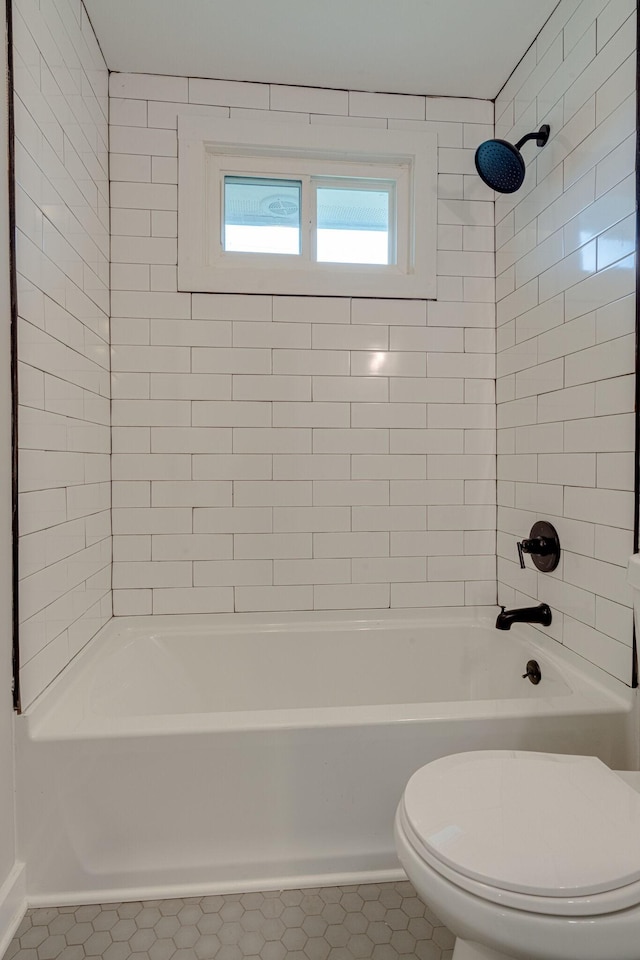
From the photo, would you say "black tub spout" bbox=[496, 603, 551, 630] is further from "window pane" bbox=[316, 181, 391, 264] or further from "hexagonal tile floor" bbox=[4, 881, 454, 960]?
"window pane" bbox=[316, 181, 391, 264]

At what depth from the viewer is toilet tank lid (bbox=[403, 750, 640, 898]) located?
0.79 metres

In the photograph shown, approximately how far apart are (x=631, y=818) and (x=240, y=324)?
1865mm

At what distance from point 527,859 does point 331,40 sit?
2395 millimetres

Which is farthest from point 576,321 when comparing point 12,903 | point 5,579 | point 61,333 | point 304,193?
point 12,903

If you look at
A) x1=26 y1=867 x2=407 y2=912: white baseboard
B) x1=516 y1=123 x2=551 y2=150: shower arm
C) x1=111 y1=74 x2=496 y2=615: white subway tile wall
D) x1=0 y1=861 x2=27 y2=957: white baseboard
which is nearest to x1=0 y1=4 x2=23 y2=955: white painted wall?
x1=0 y1=861 x2=27 y2=957: white baseboard

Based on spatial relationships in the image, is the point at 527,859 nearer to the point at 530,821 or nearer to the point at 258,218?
the point at 530,821

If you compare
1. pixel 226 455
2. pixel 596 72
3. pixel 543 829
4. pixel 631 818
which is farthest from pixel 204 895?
pixel 596 72

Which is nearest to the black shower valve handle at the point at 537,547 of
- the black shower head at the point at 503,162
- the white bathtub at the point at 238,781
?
the white bathtub at the point at 238,781

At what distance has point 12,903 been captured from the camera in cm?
124

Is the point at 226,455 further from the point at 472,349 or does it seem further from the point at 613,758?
the point at 613,758

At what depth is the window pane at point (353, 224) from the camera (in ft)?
7.07

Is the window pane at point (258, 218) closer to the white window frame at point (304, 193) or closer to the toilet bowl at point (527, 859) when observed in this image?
the white window frame at point (304, 193)

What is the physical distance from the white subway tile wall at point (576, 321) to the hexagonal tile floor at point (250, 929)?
0.84 metres

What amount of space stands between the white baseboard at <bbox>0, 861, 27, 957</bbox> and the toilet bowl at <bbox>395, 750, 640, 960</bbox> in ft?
3.21
